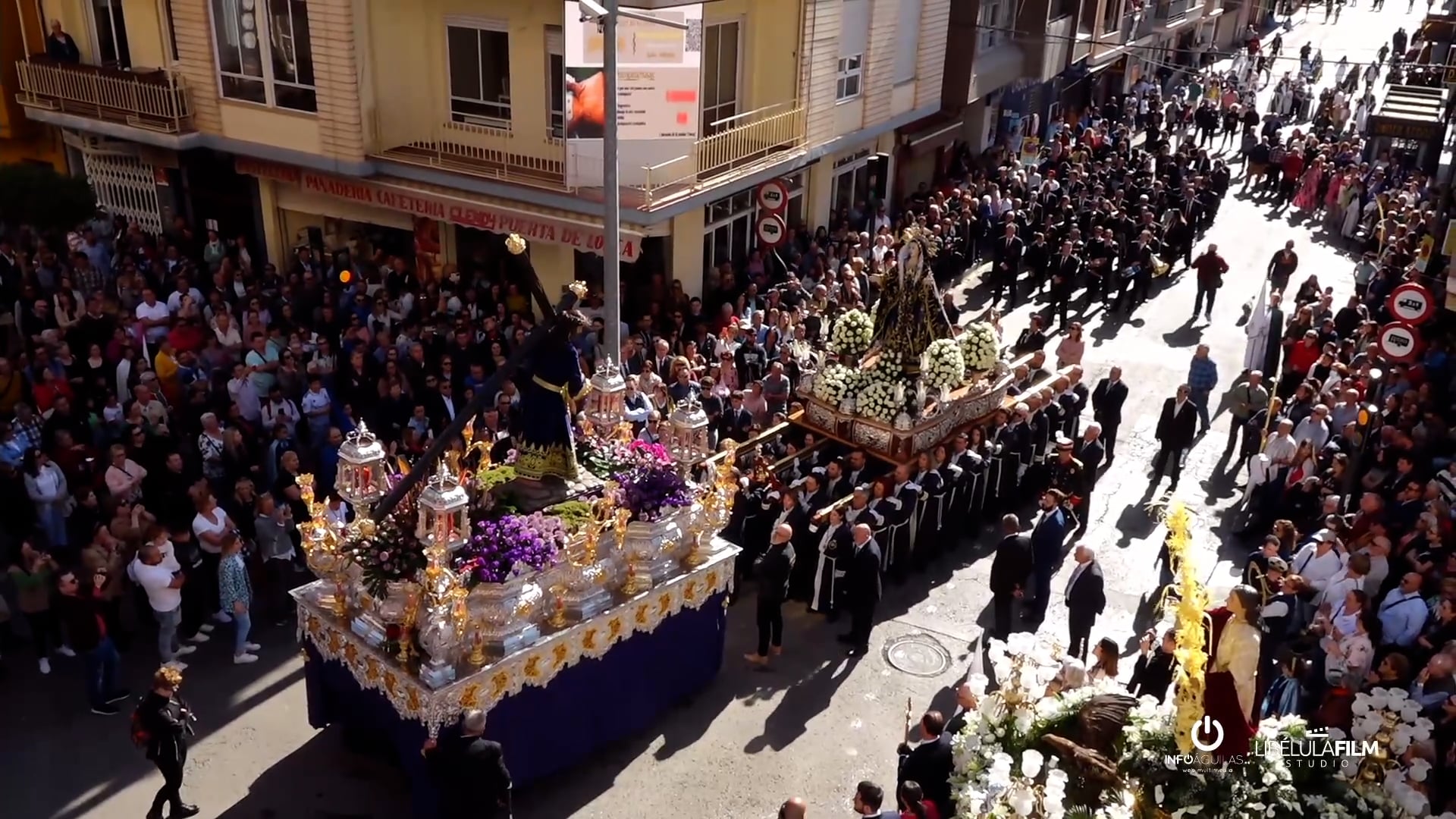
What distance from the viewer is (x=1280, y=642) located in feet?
37.6

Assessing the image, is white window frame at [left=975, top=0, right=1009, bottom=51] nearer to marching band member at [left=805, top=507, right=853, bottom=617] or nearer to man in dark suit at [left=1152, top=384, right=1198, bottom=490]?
man in dark suit at [left=1152, top=384, right=1198, bottom=490]

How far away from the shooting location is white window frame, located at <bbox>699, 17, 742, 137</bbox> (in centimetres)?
2059

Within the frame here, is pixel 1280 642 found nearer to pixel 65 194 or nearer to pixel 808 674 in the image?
pixel 808 674

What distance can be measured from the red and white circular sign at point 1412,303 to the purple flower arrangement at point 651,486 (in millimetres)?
10300

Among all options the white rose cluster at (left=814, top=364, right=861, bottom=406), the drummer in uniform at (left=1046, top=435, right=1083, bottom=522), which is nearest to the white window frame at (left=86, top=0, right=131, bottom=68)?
the white rose cluster at (left=814, top=364, right=861, bottom=406)

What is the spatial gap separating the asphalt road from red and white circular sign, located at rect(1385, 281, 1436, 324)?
3.90 m

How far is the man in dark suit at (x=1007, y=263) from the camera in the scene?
22469 mm

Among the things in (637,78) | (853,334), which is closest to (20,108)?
(637,78)

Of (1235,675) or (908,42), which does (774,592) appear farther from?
(908,42)

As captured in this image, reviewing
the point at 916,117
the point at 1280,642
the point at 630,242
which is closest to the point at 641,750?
the point at 1280,642

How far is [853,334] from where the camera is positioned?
1505 cm

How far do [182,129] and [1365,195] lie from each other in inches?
998

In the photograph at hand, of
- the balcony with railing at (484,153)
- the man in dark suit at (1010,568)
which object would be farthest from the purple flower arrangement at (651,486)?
the balcony with railing at (484,153)

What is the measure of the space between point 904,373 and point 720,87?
8989 mm
